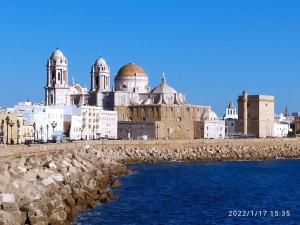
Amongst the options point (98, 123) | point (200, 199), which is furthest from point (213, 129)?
point (200, 199)

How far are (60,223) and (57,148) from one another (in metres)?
20.9

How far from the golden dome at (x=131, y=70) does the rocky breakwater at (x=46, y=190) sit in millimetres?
55655

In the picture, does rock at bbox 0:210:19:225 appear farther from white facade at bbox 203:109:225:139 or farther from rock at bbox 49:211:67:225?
white facade at bbox 203:109:225:139

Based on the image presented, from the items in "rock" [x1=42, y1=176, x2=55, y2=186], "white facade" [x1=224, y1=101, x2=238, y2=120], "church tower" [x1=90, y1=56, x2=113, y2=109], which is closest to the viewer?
"rock" [x1=42, y1=176, x2=55, y2=186]

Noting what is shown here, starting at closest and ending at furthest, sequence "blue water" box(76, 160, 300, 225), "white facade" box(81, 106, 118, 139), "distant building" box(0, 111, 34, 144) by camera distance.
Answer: "blue water" box(76, 160, 300, 225)
"distant building" box(0, 111, 34, 144)
"white facade" box(81, 106, 118, 139)

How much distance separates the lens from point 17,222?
19.2 m

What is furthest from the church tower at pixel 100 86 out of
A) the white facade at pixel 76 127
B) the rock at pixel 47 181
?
the rock at pixel 47 181

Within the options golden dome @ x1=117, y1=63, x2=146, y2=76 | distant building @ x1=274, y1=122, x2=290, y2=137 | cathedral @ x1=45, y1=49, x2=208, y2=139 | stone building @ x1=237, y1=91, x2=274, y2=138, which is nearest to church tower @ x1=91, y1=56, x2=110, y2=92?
cathedral @ x1=45, y1=49, x2=208, y2=139

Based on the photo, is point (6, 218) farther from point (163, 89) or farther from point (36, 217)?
point (163, 89)

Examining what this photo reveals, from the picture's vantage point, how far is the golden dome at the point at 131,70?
8994 cm

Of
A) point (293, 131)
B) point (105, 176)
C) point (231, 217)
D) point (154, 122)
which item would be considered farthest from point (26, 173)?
point (293, 131)

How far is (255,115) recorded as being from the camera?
91812mm

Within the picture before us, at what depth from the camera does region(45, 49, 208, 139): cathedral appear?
254ft

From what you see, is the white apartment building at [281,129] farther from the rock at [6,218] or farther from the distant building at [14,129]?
the rock at [6,218]
